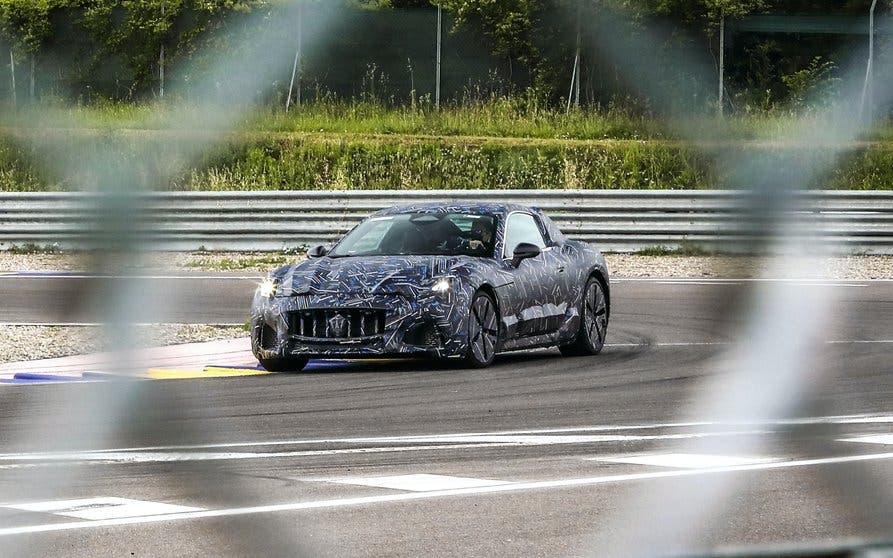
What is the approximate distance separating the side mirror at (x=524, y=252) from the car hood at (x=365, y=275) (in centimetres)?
63

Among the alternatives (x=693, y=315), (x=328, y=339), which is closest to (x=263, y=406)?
(x=328, y=339)

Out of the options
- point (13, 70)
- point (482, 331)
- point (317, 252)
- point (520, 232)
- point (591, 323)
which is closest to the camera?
point (13, 70)

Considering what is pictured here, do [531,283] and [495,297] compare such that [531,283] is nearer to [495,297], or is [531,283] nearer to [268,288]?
[495,297]

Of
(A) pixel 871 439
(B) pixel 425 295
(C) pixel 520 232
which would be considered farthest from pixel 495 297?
(A) pixel 871 439

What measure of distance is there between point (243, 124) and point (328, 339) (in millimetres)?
10122

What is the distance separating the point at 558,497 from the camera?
641 cm

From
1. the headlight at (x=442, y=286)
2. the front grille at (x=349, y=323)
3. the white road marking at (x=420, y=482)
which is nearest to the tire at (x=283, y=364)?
the front grille at (x=349, y=323)

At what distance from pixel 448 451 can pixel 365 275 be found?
3.86 meters

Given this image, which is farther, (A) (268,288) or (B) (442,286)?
(A) (268,288)

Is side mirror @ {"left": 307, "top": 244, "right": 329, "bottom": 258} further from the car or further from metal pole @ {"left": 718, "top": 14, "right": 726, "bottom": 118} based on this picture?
metal pole @ {"left": 718, "top": 14, "right": 726, "bottom": 118}

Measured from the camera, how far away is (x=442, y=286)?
38.2ft

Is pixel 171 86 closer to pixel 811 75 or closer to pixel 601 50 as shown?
pixel 601 50

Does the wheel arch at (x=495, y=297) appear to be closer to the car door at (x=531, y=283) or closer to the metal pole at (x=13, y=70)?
the car door at (x=531, y=283)

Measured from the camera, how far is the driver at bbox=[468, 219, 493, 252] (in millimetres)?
12445
